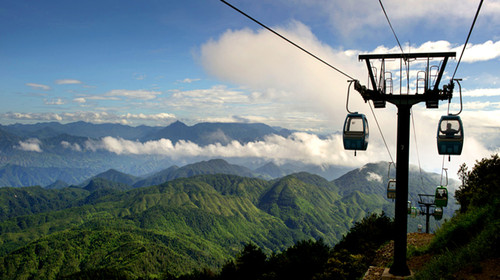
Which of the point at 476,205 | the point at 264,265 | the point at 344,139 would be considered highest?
the point at 344,139

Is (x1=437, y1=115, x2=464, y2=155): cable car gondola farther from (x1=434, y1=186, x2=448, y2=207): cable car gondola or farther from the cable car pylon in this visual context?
(x1=434, y1=186, x2=448, y2=207): cable car gondola

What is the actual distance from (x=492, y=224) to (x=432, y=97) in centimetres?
685

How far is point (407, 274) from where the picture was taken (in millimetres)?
17391

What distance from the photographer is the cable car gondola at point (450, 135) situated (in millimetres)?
17844

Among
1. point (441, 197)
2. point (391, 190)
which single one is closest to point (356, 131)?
point (391, 190)

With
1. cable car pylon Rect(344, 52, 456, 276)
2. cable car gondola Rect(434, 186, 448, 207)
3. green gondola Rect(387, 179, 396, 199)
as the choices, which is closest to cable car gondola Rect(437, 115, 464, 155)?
cable car pylon Rect(344, 52, 456, 276)

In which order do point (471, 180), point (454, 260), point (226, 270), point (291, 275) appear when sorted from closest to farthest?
point (454, 260)
point (471, 180)
point (291, 275)
point (226, 270)

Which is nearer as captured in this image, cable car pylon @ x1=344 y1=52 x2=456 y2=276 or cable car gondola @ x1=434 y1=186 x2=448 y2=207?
cable car pylon @ x1=344 y1=52 x2=456 y2=276

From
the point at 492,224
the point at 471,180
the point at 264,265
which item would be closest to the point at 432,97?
the point at 492,224

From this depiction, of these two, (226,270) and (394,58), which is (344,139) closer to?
(394,58)

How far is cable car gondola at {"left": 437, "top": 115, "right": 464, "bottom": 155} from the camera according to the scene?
58.5 feet

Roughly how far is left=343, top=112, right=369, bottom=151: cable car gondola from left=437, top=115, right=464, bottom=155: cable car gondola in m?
4.18

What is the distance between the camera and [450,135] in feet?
59.5

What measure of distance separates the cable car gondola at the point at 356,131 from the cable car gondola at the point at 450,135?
13.7ft
